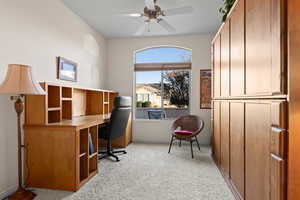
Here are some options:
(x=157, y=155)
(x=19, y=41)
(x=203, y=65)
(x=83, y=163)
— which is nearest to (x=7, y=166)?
(x=83, y=163)

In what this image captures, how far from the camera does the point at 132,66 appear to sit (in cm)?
496

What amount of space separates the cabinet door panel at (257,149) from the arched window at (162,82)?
3.23m

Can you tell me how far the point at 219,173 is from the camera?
2.81 m

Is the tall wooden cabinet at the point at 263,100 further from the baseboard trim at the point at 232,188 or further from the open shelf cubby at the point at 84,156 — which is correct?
the open shelf cubby at the point at 84,156

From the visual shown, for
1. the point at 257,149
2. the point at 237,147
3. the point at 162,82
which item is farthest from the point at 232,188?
the point at 162,82

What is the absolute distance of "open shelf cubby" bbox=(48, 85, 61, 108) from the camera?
8.81 feet

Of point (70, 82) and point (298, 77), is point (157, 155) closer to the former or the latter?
point (70, 82)

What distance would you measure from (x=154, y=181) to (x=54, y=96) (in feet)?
6.06

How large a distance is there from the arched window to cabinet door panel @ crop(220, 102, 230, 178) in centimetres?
227

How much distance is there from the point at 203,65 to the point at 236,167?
3.08 metres

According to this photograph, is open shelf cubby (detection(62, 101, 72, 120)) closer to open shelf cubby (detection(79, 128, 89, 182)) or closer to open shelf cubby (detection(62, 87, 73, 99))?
open shelf cubby (detection(62, 87, 73, 99))

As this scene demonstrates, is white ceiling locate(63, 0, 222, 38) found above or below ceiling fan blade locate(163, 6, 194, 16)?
above

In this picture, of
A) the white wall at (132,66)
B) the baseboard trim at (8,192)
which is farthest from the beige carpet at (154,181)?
the white wall at (132,66)

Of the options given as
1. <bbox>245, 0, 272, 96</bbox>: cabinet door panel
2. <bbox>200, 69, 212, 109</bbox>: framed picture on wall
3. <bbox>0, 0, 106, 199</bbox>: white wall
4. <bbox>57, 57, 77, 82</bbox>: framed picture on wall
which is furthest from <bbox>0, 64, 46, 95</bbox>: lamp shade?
<bbox>200, 69, 212, 109</bbox>: framed picture on wall
